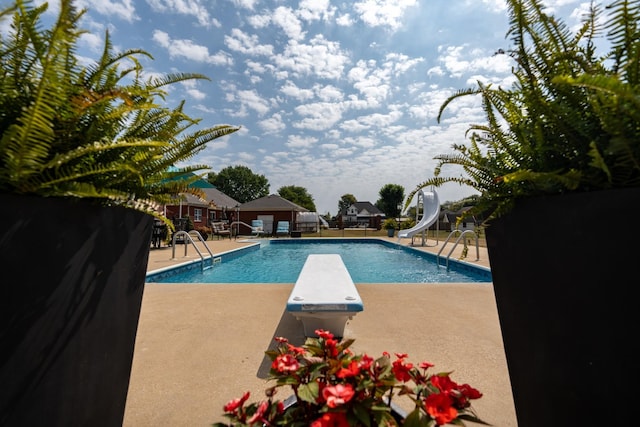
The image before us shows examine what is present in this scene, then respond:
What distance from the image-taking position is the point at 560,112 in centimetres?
84

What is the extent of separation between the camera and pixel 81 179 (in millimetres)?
888

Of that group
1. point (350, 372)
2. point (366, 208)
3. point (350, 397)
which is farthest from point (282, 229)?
point (366, 208)

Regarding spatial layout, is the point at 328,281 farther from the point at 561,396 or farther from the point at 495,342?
the point at 561,396

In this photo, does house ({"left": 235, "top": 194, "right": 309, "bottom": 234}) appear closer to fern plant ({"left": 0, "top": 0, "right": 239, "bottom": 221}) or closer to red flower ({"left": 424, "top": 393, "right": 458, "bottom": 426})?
fern plant ({"left": 0, "top": 0, "right": 239, "bottom": 221})

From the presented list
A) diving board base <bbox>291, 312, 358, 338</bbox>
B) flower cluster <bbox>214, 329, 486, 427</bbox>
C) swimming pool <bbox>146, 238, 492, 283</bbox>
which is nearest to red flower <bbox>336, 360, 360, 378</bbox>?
flower cluster <bbox>214, 329, 486, 427</bbox>

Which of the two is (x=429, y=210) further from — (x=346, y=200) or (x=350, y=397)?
(x=346, y=200)

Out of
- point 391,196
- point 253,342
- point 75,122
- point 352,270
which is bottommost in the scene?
point 352,270

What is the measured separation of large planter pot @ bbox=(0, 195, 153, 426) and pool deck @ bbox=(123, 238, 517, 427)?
94 centimetres

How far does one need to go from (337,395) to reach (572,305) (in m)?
0.72

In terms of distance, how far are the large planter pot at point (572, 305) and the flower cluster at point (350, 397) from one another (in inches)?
12.1

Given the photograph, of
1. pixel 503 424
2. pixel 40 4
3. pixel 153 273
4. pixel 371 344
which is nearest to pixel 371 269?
pixel 153 273

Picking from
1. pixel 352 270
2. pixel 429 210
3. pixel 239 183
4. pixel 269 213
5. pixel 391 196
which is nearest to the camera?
pixel 352 270

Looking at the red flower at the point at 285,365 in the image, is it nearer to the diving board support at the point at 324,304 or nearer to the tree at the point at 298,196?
the diving board support at the point at 324,304

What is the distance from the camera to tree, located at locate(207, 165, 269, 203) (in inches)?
2084
